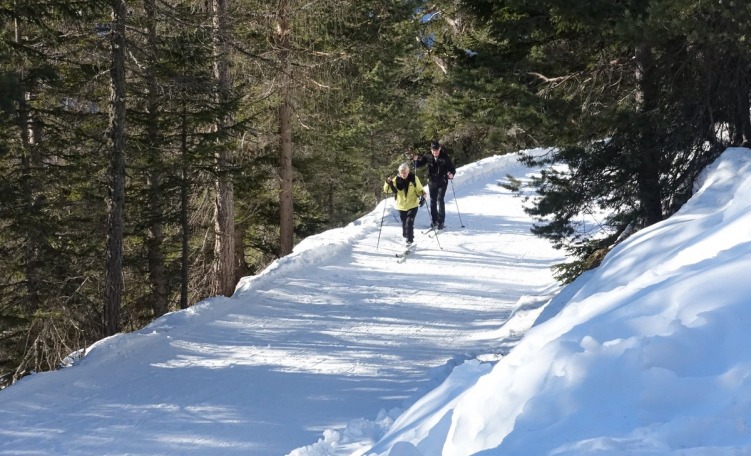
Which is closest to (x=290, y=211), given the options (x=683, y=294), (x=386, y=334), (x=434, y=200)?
(x=434, y=200)

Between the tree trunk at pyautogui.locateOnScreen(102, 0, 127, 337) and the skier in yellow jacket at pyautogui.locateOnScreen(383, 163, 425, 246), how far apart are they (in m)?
5.54

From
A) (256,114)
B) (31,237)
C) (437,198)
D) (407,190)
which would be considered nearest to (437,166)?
(437,198)

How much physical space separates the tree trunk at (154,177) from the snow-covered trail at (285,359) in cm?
377

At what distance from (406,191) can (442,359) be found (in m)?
6.19

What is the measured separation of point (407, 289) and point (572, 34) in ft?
18.1

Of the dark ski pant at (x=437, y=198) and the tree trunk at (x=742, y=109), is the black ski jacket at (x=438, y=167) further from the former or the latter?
the tree trunk at (x=742, y=109)

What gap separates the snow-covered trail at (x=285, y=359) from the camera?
6.93m

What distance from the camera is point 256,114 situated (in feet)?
53.8

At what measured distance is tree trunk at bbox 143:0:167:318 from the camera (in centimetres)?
1265

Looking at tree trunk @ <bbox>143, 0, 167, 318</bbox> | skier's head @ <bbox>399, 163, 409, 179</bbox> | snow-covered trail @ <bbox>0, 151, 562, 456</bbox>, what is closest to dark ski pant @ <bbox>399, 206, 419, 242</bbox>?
snow-covered trail @ <bbox>0, 151, 562, 456</bbox>

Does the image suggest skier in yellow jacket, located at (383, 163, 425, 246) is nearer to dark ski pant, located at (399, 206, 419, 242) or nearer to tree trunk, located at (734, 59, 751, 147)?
dark ski pant, located at (399, 206, 419, 242)

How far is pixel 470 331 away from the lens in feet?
33.2

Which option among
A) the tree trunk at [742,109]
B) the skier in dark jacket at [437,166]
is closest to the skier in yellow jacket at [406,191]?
the skier in dark jacket at [437,166]

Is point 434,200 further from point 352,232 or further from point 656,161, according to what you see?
point 656,161
